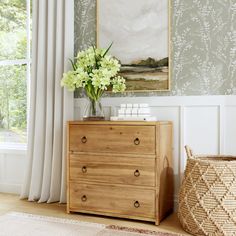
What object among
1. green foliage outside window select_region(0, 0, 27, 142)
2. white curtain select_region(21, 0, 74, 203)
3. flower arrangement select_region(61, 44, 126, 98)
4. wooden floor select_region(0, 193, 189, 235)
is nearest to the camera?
wooden floor select_region(0, 193, 189, 235)

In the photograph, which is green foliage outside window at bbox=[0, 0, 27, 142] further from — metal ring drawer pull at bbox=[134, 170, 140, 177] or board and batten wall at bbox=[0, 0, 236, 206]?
metal ring drawer pull at bbox=[134, 170, 140, 177]

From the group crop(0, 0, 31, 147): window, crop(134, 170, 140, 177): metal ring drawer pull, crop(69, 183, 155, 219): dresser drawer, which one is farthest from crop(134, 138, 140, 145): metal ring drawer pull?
crop(0, 0, 31, 147): window

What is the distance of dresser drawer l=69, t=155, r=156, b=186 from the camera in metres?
2.79

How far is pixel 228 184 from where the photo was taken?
2.43 m

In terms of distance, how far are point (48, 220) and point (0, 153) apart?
4.61 feet

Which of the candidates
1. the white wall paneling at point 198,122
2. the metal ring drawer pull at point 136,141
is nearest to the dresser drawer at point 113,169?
the metal ring drawer pull at point 136,141

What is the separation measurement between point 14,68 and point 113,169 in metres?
1.88

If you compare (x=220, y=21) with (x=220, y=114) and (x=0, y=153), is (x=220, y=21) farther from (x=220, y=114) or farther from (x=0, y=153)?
(x=0, y=153)

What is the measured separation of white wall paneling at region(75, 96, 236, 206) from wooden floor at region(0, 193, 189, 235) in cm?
46

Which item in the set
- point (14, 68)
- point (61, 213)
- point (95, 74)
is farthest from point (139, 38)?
point (61, 213)

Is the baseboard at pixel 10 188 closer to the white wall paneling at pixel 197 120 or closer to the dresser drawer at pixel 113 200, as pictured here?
the dresser drawer at pixel 113 200

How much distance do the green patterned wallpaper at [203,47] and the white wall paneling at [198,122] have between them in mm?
79

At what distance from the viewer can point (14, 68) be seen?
4.01 metres

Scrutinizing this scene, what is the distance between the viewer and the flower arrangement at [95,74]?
3.01m
